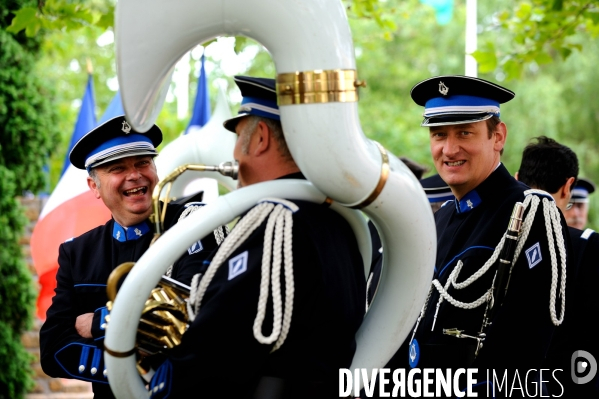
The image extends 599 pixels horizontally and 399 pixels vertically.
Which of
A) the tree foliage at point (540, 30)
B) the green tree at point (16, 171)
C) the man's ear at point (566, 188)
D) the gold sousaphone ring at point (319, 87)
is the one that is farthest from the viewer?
the green tree at point (16, 171)

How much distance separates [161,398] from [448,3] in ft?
36.2

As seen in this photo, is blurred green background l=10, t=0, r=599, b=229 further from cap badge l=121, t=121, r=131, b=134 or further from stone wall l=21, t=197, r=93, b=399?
cap badge l=121, t=121, r=131, b=134

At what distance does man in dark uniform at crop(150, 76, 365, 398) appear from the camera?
8.69ft

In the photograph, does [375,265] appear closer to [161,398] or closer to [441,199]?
[441,199]

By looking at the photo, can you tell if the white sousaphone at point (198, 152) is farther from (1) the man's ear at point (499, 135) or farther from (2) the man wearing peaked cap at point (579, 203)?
(1) the man's ear at point (499, 135)

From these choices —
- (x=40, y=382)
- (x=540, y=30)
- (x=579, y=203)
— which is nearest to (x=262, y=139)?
(x=540, y=30)

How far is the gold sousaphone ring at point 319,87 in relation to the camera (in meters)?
2.61

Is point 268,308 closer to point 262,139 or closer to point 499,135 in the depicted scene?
point 262,139

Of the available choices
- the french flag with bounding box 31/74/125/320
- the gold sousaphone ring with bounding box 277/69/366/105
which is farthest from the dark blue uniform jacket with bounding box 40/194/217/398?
the french flag with bounding box 31/74/125/320

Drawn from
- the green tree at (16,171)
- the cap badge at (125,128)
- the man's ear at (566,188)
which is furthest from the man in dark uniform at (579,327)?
the green tree at (16,171)

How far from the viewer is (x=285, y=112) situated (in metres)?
2.67

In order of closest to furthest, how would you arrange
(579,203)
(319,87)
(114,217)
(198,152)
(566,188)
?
(319,87), (114,217), (566,188), (579,203), (198,152)

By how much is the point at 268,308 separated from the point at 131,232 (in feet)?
5.12

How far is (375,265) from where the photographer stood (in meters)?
4.43
